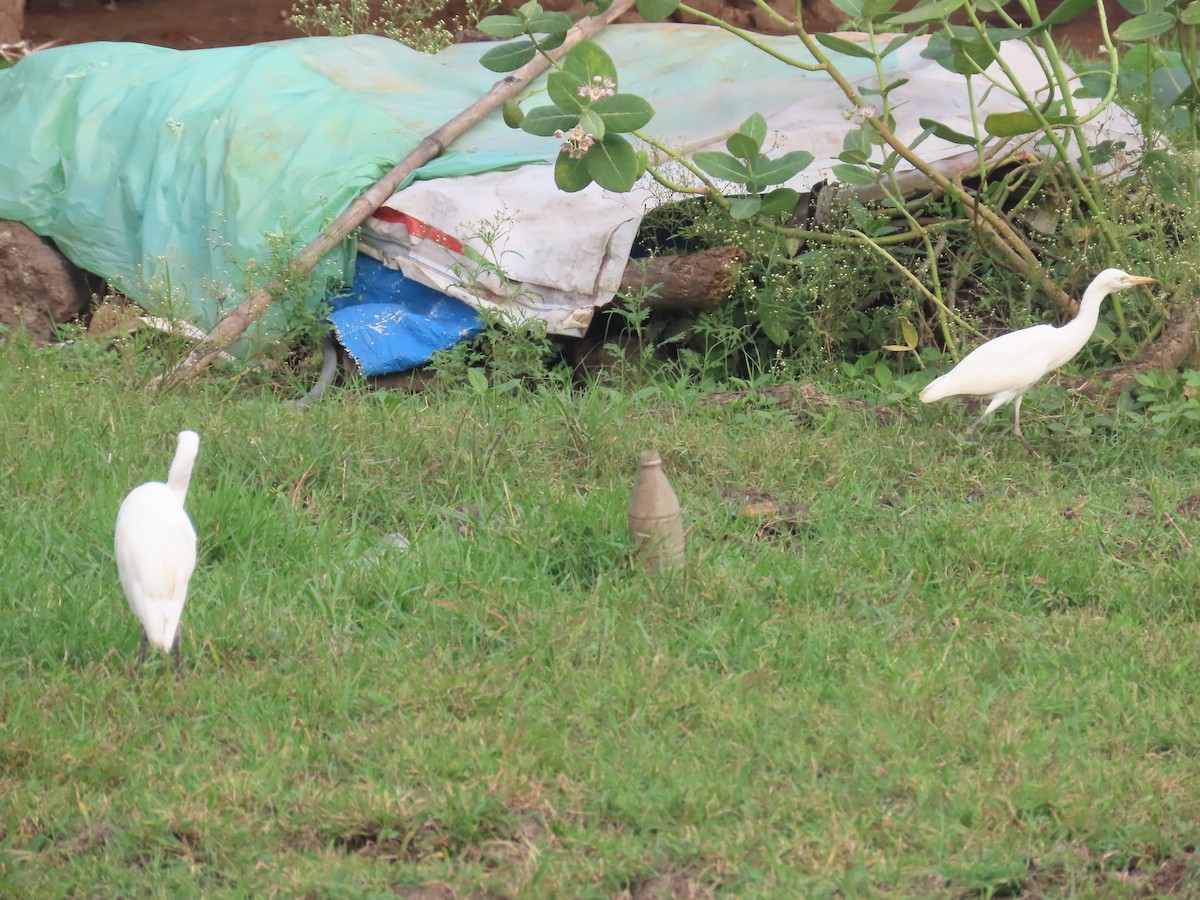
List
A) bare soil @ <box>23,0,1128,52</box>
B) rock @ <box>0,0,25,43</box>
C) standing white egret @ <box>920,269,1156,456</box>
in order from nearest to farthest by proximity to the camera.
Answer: standing white egret @ <box>920,269,1156,456</box> < rock @ <box>0,0,25,43</box> < bare soil @ <box>23,0,1128,52</box>

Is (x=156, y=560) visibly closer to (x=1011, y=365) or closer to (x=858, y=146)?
(x=1011, y=365)

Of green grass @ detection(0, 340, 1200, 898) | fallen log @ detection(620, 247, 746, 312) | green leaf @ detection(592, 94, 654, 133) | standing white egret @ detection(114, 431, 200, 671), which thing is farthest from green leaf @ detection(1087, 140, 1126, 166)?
standing white egret @ detection(114, 431, 200, 671)

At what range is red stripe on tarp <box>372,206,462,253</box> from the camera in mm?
6156

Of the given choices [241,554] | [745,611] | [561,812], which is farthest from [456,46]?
[561,812]

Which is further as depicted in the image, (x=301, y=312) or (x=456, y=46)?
(x=456, y=46)

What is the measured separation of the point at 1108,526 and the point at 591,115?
2.30 metres

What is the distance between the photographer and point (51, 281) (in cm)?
669

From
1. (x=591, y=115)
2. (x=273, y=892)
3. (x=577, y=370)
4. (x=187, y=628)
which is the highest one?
(x=591, y=115)

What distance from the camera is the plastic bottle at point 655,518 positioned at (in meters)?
3.87

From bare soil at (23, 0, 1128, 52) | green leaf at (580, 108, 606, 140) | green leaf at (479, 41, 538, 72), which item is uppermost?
green leaf at (479, 41, 538, 72)

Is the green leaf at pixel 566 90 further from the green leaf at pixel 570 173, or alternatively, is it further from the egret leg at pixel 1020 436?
the egret leg at pixel 1020 436

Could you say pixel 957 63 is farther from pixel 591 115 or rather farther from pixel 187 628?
pixel 187 628

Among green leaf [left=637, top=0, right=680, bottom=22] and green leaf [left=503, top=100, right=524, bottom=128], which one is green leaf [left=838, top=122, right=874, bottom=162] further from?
green leaf [left=503, top=100, right=524, bottom=128]

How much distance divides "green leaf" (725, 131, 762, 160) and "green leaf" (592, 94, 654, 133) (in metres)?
0.48
